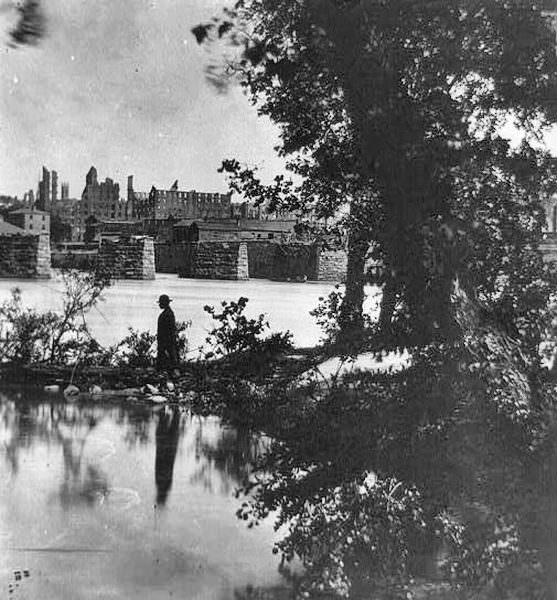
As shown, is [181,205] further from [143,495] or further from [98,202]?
[143,495]

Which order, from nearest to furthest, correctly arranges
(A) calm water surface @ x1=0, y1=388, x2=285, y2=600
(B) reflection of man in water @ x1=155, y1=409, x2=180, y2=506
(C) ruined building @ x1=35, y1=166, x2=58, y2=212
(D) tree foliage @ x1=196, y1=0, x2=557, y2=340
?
(A) calm water surface @ x1=0, y1=388, x2=285, y2=600, (D) tree foliage @ x1=196, y1=0, x2=557, y2=340, (B) reflection of man in water @ x1=155, y1=409, x2=180, y2=506, (C) ruined building @ x1=35, y1=166, x2=58, y2=212

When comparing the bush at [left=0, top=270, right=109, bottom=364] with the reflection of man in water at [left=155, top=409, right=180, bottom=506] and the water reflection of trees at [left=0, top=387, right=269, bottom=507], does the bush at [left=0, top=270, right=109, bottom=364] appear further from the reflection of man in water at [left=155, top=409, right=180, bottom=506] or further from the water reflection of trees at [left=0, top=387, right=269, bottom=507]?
the reflection of man in water at [left=155, top=409, right=180, bottom=506]

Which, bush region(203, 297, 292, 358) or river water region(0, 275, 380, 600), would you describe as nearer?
river water region(0, 275, 380, 600)

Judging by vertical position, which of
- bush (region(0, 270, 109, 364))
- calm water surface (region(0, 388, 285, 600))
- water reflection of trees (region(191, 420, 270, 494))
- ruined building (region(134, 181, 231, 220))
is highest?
ruined building (region(134, 181, 231, 220))

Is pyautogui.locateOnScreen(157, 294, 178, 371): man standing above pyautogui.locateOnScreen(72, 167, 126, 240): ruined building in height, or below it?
below

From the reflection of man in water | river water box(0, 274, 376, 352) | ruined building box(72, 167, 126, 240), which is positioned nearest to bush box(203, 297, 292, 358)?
river water box(0, 274, 376, 352)

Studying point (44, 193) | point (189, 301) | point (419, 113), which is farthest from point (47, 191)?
point (419, 113)

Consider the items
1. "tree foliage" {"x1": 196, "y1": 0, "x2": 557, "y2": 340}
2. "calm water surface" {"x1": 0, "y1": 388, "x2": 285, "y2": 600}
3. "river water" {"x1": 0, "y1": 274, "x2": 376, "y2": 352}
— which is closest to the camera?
"calm water surface" {"x1": 0, "y1": 388, "x2": 285, "y2": 600}
